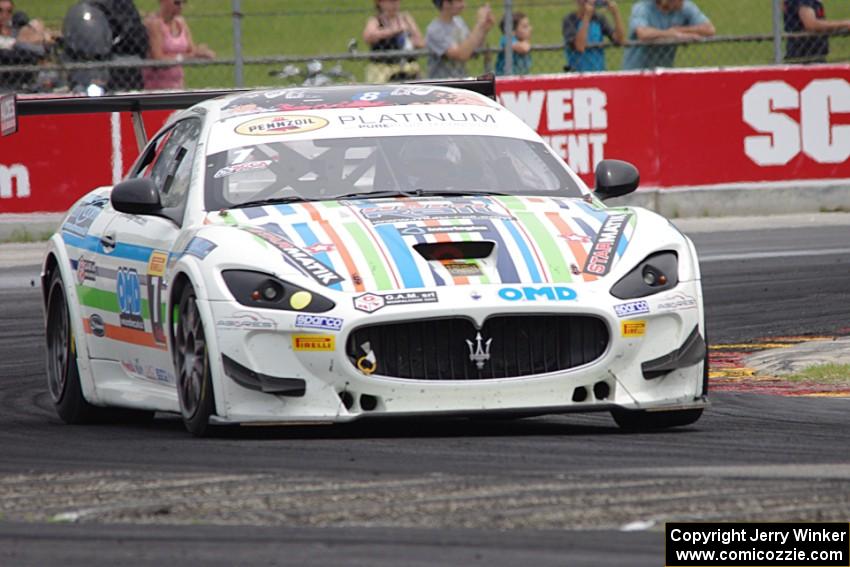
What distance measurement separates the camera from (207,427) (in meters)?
7.64

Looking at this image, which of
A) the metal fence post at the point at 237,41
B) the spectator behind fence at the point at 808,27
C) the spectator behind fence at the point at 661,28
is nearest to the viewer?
the metal fence post at the point at 237,41

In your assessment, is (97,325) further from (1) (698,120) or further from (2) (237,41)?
(1) (698,120)

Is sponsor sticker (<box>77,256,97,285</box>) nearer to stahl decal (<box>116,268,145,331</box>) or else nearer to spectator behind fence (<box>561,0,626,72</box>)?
stahl decal (<box>116,268,145,331</box>)

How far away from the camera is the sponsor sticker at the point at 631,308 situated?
742 cm

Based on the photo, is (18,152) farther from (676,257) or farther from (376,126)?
(676,257)

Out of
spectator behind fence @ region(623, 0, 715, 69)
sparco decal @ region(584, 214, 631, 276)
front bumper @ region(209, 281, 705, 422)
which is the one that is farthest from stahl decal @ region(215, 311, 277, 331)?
spectator behind fence @ region(623, 0, 715, 69)

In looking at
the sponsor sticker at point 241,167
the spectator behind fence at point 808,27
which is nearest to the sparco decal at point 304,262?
the sponsor sticker at point 241,167

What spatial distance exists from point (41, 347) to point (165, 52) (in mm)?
7152

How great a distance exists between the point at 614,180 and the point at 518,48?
10682 mm

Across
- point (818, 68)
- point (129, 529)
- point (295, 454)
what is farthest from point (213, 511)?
point (818, 68)

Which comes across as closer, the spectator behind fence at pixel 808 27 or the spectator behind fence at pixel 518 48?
the spectator behind fence at pixel 518 48

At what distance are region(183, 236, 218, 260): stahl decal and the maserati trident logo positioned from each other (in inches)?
42.6

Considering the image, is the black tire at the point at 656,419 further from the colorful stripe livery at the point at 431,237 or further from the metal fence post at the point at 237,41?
the metal fence post at the point at 237,41

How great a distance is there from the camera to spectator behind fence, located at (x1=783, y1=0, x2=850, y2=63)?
19.5m
